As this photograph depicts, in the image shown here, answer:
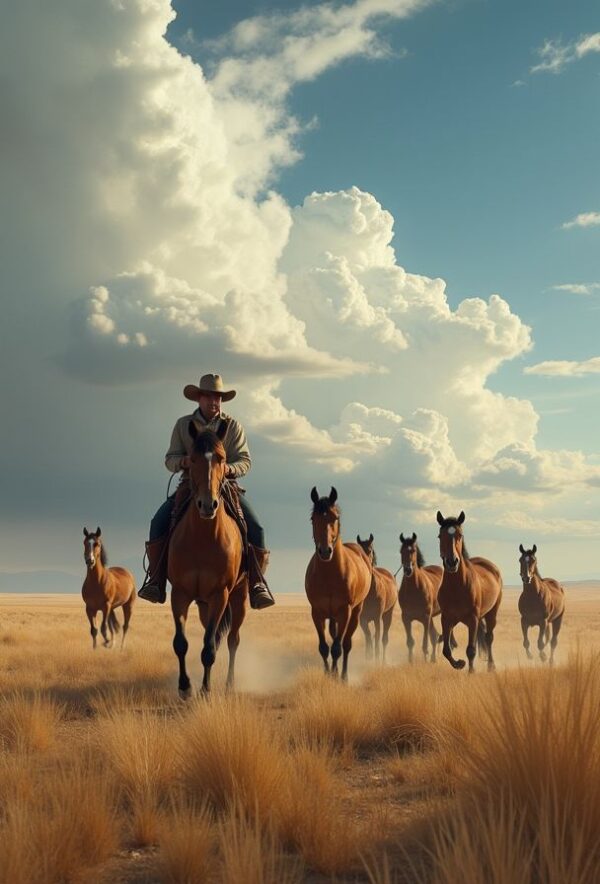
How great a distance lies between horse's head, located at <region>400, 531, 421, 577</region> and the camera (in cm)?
1786

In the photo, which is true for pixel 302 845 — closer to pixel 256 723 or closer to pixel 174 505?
pixel 256 723

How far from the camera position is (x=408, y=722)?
7914 mm

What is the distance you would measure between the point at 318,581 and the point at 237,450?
9.59 feet

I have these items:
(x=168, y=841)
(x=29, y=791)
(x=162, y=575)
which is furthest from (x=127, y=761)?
(x=162, y=575)

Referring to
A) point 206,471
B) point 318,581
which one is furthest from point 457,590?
point 206,471

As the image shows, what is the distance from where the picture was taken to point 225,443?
1071cm

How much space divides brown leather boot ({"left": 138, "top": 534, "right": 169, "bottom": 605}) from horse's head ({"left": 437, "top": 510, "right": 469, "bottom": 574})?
5.21 meters

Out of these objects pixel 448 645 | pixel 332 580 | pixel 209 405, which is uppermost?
pixel 209 405

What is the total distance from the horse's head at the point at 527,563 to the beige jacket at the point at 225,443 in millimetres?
13495

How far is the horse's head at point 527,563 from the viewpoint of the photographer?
866 inches

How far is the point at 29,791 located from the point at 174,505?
5584mm

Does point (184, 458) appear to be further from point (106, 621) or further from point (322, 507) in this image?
point (106, 621)

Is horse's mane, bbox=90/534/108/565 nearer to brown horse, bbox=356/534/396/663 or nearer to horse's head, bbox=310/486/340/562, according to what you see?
brown horse, bbox=356/534/396/663

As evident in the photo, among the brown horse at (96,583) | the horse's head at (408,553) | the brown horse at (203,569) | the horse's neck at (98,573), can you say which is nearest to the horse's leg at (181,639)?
the brown horse at (203,569)
